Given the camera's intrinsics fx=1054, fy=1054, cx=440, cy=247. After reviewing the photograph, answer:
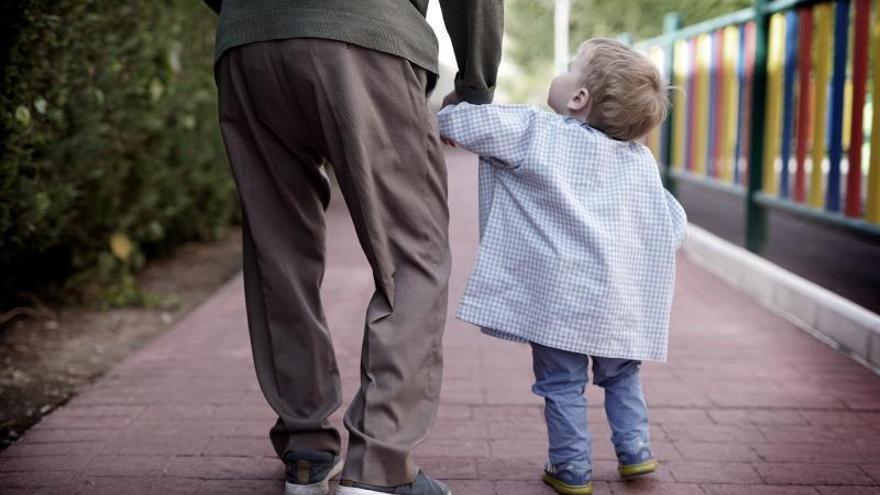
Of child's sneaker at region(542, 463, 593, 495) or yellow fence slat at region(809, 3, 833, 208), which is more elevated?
yellow fence slat at region(809, 3, 833, 208)

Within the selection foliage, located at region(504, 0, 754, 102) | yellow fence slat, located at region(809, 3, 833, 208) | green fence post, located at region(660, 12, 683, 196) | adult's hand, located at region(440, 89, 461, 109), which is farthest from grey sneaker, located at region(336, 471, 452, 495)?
foliage, located at region(504, 0, 754, 102)

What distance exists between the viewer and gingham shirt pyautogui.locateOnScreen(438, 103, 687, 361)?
272 centimetres

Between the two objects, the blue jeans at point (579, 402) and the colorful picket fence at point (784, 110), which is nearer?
the blue jeans at point (579, 402)

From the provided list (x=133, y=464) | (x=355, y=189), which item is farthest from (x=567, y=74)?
(x=133, y=464)

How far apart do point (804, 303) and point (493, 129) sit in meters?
2.84

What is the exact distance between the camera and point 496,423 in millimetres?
3510

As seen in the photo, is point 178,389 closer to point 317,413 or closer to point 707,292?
point 317,413

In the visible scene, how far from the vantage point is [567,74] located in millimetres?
2820

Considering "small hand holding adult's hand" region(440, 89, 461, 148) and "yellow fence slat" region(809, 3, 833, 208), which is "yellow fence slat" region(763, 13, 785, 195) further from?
"small hand holding adult's hand" region(440, 89, 461, 148)

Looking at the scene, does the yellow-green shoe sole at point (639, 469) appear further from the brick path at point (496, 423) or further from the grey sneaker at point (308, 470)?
the grey sneaker at point (308, 470)

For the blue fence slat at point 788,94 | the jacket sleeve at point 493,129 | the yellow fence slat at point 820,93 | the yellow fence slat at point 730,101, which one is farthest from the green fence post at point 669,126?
the jacket sleeve at point 493,129

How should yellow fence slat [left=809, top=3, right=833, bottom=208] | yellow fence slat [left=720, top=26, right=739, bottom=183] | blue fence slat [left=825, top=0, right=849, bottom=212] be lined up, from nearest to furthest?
blue fence slat [left=825, top=0, right=849, bottom=212], yellow fence slat [left=809, top=3, right=833, bottom=208], yellow fence slat [left=720, top=26, right=739, bottom=183]

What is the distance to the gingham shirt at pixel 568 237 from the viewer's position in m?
2.72

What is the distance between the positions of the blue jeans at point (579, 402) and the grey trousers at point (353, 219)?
0.40 meters
